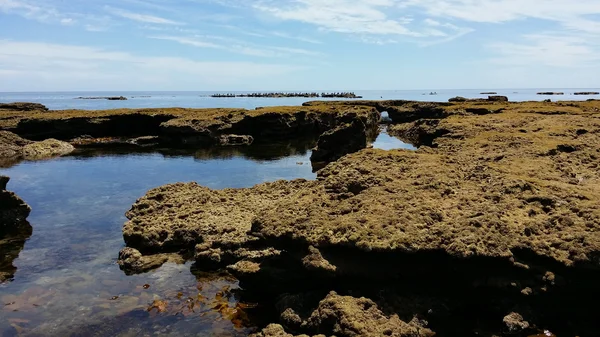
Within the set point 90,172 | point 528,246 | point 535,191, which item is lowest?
point 90,172

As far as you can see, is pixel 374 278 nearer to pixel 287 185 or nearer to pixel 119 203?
pixel 287 185

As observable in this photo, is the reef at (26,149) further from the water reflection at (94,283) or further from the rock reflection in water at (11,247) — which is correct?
the rock reflection in water at (11,247)

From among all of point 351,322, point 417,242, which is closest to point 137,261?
point 351,322

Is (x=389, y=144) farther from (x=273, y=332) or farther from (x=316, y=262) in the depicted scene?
(x=273, y=332)

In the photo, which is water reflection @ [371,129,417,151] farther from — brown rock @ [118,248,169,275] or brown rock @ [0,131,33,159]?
brown rock @ [0,131,33,159]

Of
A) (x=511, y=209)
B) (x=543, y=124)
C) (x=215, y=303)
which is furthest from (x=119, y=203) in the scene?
(x=543, y=124)

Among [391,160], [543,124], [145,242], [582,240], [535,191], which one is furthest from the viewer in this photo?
[543,124]

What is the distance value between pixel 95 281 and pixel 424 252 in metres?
13.7

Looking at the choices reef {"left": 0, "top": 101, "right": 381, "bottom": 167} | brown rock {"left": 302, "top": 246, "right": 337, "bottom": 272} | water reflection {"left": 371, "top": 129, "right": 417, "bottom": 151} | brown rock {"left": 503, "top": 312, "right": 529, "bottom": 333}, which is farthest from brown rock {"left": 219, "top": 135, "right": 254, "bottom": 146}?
brown rock {"left": 503, "top": 312, "right": 529, "bottom": 333}

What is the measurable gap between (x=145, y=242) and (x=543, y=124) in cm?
3141

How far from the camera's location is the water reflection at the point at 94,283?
15.6 metres

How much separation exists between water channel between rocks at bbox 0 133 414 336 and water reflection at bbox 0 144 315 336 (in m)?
0.03

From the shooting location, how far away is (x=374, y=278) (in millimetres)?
15086

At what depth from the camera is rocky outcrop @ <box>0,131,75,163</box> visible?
56000 mm
